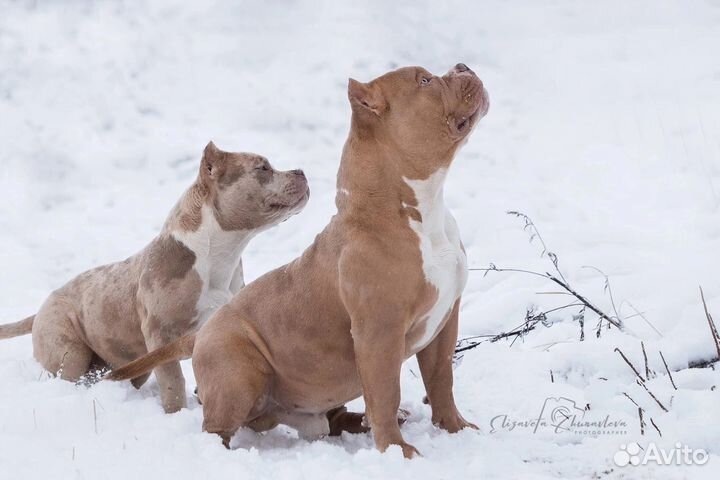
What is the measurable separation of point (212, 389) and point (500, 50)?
30.8 feet

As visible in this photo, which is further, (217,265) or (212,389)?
(217,265)

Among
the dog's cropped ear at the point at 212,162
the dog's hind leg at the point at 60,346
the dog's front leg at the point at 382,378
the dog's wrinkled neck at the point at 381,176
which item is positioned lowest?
the dog's hind leg at the point at 60,346

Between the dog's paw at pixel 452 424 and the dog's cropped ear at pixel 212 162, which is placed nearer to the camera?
the dog's paw at pixel 452 424

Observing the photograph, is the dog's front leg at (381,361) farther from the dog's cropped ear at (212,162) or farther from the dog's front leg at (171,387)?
the dog's cropped ear at (212,162)

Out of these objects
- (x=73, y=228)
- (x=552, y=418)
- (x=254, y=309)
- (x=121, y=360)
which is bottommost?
(x=73, y=228)

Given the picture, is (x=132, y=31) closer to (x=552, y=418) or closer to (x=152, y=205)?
(x=152, y=205)

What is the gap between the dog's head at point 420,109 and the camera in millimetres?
3732

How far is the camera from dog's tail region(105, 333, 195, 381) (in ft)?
13.9

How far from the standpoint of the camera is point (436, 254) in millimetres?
3709

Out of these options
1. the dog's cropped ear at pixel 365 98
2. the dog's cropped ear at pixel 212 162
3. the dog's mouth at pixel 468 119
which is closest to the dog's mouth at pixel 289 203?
the dog's cropped ear at pixel 212 162

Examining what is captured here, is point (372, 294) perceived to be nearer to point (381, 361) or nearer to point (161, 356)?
point (381, 361)

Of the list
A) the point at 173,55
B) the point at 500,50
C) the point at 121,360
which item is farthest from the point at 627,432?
the point at 173,55

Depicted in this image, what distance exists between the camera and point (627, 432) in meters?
3.45

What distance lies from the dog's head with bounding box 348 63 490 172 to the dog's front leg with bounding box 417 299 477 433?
73 cm
